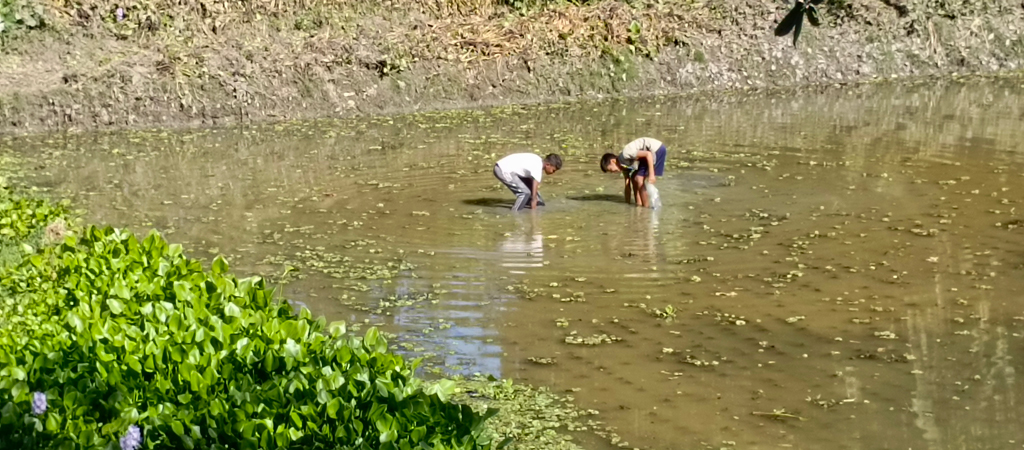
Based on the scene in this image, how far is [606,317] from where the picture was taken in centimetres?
854

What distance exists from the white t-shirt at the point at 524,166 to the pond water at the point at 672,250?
40 cm

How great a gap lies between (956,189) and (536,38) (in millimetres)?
9552

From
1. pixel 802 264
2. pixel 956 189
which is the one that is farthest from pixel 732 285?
pixel 956 189

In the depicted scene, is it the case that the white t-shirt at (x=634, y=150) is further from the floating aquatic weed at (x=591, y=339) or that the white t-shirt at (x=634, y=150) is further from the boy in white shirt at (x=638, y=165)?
the floating aquatic weed at (x=591, y=339)

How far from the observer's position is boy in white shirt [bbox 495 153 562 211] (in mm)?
12031

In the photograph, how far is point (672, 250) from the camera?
10469 millimetres

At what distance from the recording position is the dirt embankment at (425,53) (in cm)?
1827

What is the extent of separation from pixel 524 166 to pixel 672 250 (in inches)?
84.4

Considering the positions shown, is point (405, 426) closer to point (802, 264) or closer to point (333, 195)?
point (802, 264)

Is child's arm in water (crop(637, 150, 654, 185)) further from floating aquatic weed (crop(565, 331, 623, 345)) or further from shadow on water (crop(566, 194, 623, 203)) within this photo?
floating aquatic weed (crop(565, 331, 623, 345))

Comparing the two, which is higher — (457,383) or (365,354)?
(365,354)

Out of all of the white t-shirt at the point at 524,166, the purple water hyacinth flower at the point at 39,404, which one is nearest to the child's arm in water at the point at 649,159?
the white t-shirt at the point at 524,166

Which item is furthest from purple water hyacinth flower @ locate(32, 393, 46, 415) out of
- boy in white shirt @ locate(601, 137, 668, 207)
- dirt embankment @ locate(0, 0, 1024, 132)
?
dirt embankment @ locate(0, 0, 1024, 132)

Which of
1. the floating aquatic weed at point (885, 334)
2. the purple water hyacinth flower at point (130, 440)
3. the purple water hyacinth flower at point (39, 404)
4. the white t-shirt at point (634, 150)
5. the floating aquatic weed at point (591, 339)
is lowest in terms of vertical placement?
the floating aquatic weed at point (591, 339)
